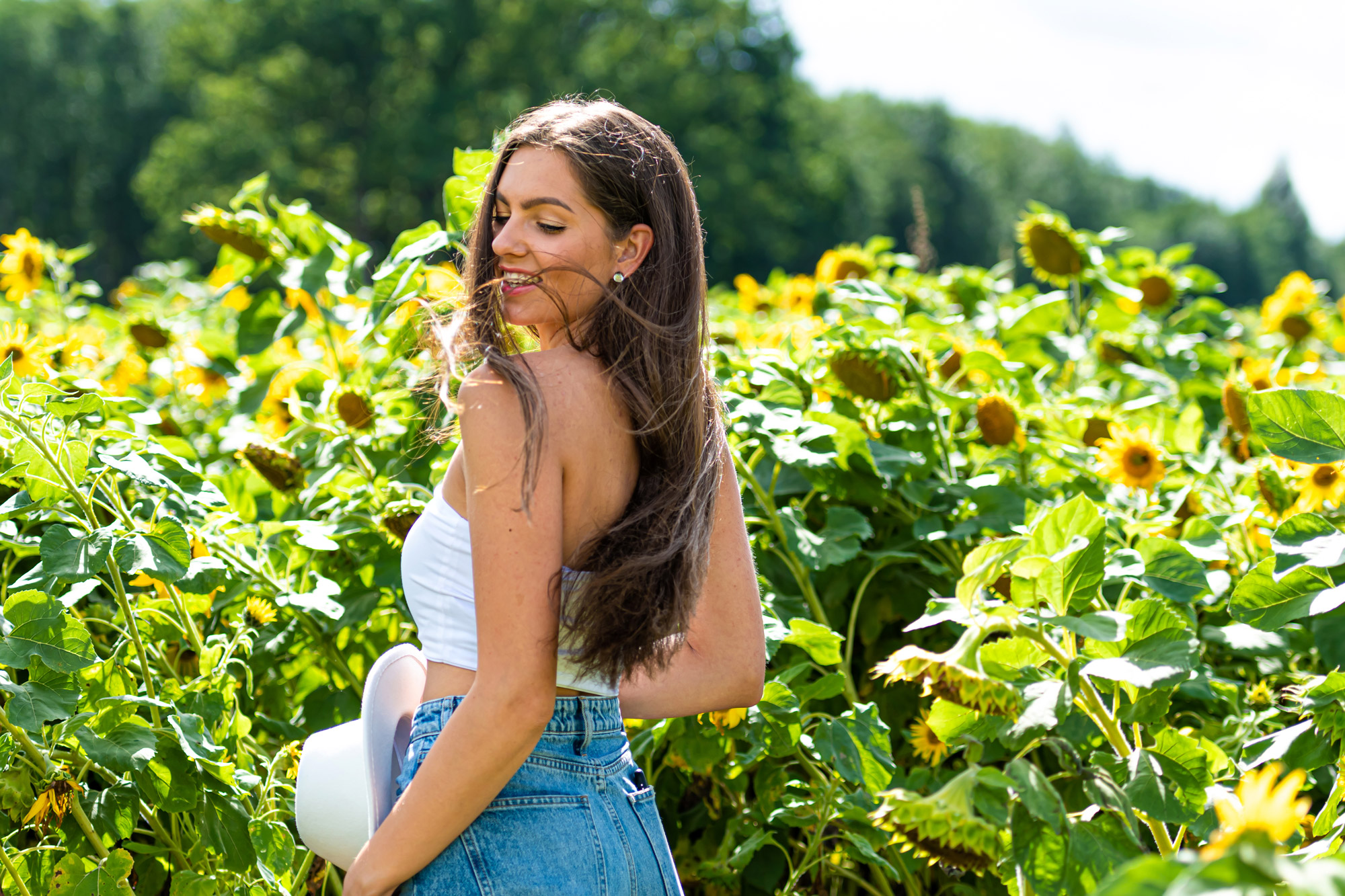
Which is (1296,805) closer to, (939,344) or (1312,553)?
(1312,553)

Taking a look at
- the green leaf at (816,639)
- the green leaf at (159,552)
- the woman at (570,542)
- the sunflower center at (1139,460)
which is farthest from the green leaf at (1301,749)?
the green leaf at (159,552)

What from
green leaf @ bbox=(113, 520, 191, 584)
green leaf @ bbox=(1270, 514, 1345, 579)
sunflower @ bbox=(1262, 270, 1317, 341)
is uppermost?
green leaf @ bbox=(1270, 514, 1345, 579)

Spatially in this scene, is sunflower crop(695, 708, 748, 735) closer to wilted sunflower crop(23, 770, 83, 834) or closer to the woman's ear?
the woman's ear

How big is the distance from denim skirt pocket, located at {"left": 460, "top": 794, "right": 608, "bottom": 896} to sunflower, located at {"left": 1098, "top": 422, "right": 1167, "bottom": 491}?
1.48m

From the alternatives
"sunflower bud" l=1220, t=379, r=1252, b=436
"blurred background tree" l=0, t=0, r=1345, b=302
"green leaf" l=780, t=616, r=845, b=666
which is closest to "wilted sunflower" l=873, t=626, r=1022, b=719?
"green leaf" l=780, t=616, r=845, b=666

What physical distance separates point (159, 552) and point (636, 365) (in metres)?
0.74

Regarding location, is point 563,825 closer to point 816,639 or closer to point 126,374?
point 816,639

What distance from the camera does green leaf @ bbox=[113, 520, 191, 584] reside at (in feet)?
5.02

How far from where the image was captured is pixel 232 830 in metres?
1.59

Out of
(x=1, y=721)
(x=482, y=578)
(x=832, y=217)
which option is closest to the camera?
(x=482, y=578)

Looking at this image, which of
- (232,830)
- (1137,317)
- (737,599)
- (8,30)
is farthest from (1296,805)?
(8,30)

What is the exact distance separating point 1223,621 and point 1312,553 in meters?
0.90

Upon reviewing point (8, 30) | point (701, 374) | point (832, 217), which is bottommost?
point (832, 217)

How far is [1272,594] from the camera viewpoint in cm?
145
